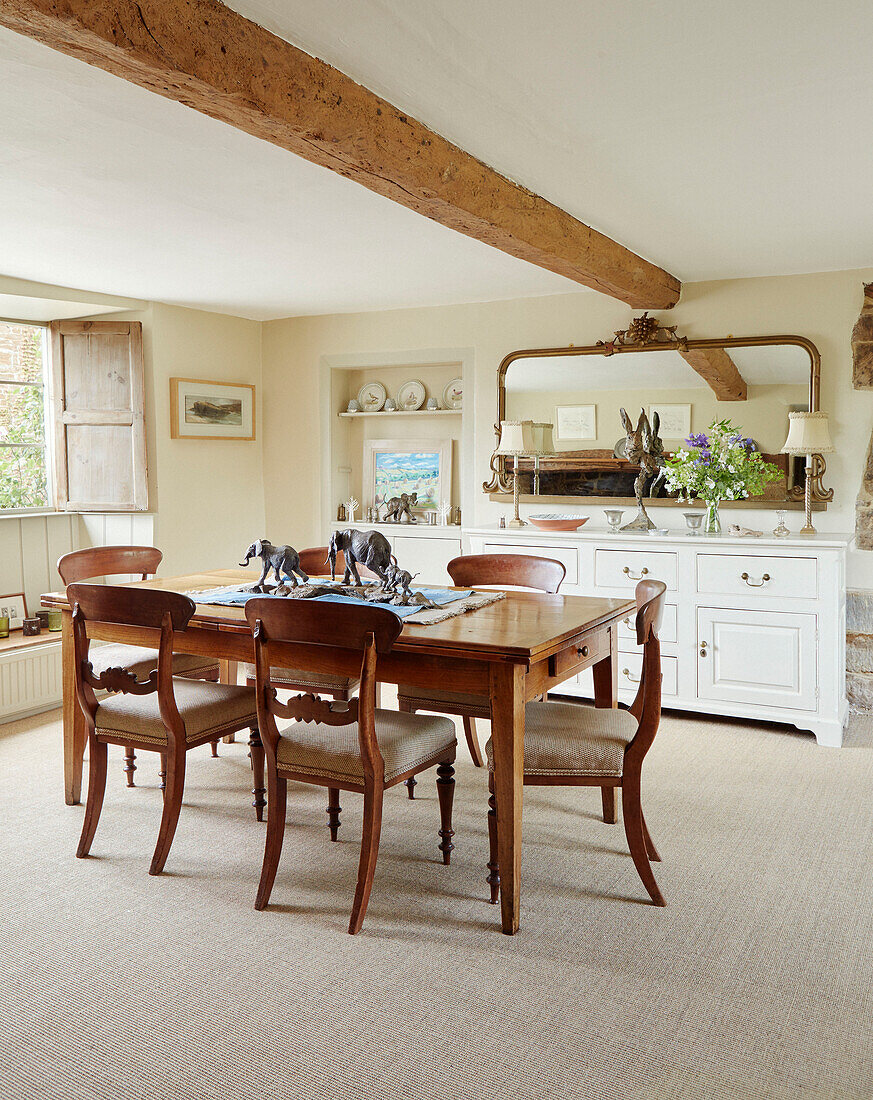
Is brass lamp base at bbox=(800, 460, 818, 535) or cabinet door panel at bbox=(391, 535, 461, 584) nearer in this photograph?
brass lamp base at bbox=(800, 460, 818, 535)

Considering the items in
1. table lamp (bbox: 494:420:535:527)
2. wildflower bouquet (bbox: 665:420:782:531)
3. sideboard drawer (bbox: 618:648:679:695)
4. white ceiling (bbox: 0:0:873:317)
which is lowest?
sideboard drawer (bbox: 618:648:679:695)

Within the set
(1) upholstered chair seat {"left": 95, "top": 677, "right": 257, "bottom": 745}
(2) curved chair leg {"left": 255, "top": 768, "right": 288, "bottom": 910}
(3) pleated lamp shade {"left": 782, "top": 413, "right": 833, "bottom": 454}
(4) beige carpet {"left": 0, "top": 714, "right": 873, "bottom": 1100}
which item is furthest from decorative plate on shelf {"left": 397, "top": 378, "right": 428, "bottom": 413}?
(2) curved chair leg {"left": 255, "top": 768, "right": 288, "bottom": 910}

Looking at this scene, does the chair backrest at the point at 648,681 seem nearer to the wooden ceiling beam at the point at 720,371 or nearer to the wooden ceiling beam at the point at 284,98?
the wooden ceiling beam at the point at 284,98

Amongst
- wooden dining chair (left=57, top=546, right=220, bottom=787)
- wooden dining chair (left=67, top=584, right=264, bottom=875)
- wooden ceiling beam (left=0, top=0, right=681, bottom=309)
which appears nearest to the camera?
wooden ceiling beam (left=0, top=0, right=681, bottom=309)

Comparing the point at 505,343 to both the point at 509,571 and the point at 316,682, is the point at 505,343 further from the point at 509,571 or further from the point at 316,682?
the point at 316,682

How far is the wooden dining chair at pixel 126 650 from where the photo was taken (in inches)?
150

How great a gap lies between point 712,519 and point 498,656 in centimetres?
277

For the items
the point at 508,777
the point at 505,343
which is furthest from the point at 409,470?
the point at 508,777

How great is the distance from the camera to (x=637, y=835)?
287 centimetres

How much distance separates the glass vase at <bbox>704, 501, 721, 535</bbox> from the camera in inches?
197

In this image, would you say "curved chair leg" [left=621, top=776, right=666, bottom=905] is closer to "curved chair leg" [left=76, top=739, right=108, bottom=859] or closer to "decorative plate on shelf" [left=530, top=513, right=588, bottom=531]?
"curved chair leg" [left=76, top=739, right=108, bottom=859]

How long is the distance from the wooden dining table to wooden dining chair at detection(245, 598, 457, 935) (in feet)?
0.35

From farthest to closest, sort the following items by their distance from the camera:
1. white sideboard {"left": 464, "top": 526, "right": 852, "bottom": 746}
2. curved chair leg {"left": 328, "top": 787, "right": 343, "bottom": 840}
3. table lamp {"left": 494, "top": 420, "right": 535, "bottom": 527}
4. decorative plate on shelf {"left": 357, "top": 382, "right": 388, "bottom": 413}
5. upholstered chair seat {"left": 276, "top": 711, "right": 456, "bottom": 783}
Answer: decorative plate on shelf {"left": 357, "top": 382, "right": 388, "bottom": 413}, table lamp {"left": 494, "top": 420, "right": 535, "bottom": 527}, white sideboard {"left": 464, "top": 526, "right": 852, "bottom": 746}, curved chair leg {"left": 328, "top": 787, "right": 343, "bottom": 840}, upholstered chair seat {"left": 276, "top": 711, "right": 456, "bottom": 783}

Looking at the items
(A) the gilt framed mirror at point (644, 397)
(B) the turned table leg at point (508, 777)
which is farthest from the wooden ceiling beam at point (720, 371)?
(B) the turned table leg at point (508, 777)
